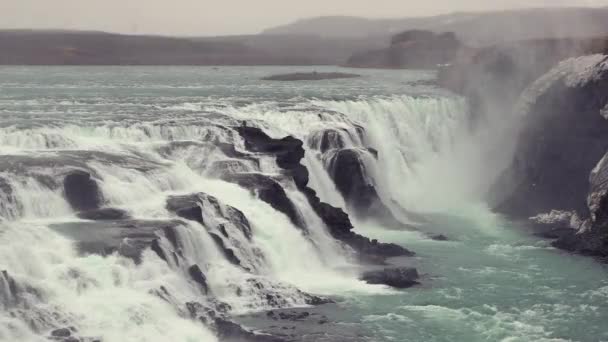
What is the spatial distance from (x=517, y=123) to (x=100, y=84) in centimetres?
3352

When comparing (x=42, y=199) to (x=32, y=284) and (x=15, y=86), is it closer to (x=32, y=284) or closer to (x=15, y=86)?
(x=32, y=284)

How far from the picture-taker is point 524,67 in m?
58.8

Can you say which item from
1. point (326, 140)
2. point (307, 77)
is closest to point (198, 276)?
point (326, 140)

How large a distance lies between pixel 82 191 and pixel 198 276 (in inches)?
239

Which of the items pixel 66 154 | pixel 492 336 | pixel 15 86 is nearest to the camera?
pixel 492 336

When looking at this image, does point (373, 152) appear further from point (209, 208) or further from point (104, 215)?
point (104, 215)

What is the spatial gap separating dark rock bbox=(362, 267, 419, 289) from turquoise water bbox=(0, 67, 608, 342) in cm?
48

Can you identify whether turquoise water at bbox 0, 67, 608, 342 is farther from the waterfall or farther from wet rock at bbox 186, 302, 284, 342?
wet rock at bbox 186, 302, 284, 342

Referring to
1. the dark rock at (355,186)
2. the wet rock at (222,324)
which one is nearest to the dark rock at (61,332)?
the wet rock at (222,324)

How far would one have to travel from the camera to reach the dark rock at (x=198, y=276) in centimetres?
3099

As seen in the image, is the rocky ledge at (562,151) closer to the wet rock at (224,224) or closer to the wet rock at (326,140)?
the wet rock at (326,140)

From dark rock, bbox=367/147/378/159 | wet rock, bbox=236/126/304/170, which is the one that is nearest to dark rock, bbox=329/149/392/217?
dark rock, bbox=367/147/378/159

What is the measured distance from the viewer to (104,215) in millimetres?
33375

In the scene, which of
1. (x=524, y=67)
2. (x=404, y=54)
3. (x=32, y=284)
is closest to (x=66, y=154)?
(x=32, y=284)
